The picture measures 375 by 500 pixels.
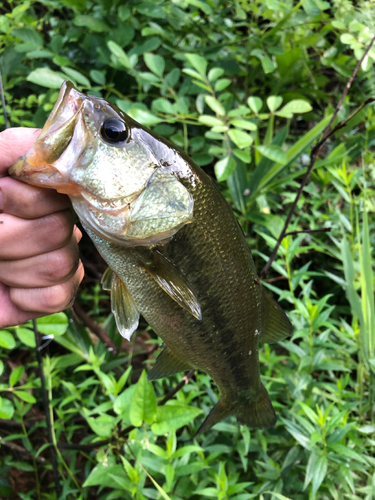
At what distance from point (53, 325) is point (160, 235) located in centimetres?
64

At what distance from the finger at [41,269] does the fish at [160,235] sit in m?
0.07

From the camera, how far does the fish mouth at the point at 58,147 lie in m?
0.52

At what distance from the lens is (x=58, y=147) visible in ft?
1.74

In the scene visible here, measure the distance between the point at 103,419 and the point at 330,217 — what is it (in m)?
1.46

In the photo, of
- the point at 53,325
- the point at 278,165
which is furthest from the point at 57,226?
the point at 278,165

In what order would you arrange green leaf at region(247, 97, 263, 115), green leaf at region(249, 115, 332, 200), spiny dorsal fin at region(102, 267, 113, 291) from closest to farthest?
spiny dorsal fin at region(102, 267, 113, 291), green leaf at region(247, 97, 263, 115), green leaf at region(249, 115, 332, 200)

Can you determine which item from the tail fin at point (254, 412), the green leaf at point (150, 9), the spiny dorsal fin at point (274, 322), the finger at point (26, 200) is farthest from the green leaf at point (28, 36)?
the tail fin at point (254, 412)

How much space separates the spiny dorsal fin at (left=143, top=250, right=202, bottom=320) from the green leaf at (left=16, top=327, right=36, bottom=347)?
59 centimetres

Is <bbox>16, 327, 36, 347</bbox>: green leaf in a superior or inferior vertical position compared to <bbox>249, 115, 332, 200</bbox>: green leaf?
inferior

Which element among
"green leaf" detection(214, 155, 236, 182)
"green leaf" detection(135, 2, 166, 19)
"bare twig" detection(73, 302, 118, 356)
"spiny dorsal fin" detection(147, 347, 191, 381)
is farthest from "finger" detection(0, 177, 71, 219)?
"green leaf" detection(135, 2, 166, 19)

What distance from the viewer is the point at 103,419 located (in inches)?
38.4

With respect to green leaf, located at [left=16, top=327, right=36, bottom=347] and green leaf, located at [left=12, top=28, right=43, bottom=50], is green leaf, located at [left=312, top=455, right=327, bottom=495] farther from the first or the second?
green leaf, located at [left=12, top=28, right=43, bottom=50]

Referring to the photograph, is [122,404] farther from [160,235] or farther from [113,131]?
[113,131]

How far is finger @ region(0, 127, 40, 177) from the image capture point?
588 millimetres
